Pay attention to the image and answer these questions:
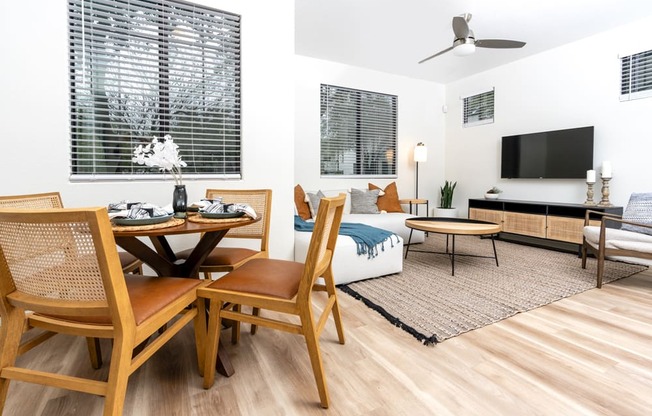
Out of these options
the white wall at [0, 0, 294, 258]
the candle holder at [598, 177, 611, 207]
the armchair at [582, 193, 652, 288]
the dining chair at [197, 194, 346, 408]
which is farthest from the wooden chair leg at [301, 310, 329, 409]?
the candle holder at [598, 177, 611, 207]

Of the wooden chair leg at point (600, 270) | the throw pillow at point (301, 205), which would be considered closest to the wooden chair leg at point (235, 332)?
the throw pillow at point (301, 205)

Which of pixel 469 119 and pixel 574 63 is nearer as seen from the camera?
pixel 574 63

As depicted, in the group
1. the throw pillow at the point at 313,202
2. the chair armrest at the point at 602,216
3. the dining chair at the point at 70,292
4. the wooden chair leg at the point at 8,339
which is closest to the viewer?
the dining chair at the point at 70,292

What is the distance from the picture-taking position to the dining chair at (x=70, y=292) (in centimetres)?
87

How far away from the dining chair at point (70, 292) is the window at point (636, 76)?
16.7 feet

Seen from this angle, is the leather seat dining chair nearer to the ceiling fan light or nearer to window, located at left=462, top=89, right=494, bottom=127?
the ceiling fan light

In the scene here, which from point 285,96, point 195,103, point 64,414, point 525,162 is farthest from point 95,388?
point 525,162

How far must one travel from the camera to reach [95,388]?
927 mm

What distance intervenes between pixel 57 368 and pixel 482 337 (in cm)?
216

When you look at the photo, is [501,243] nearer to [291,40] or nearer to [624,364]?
[624,364]

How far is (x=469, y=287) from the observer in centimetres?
262

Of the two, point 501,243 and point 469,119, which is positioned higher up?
point 469,119

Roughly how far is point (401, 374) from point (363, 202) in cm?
324

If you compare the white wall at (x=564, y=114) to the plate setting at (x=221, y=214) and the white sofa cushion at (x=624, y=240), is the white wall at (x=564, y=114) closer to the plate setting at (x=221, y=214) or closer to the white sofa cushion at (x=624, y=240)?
the white sofa cushion at (x=624, y=240)
